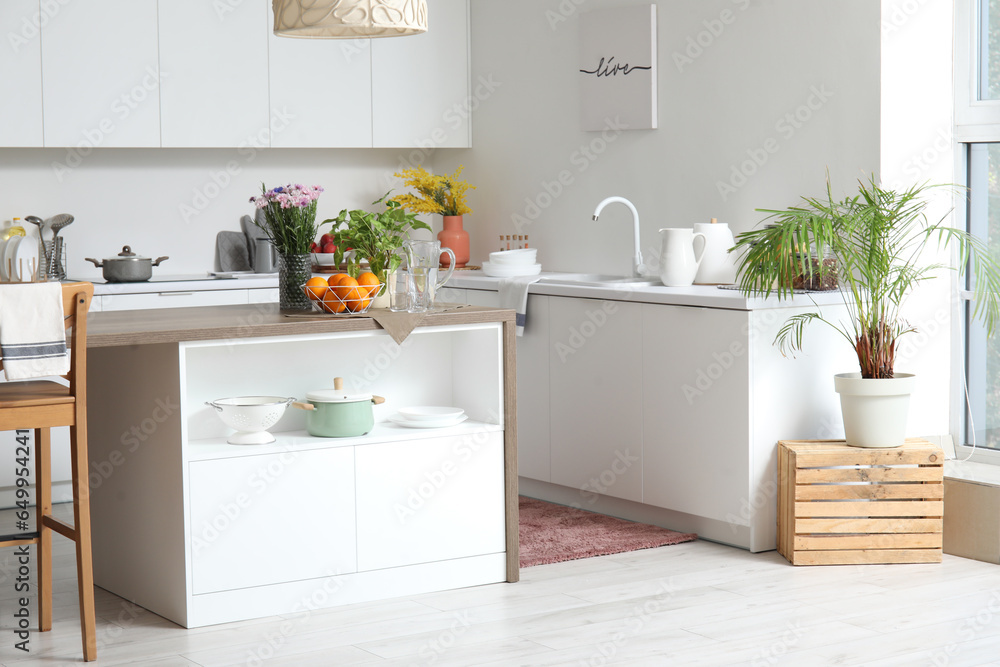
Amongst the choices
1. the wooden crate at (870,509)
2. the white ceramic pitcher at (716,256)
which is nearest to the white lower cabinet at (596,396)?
the white ceramic pitcher at (716,256)

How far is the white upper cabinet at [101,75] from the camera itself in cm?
469

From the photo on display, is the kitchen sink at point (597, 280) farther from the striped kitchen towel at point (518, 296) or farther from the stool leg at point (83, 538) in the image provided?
the stool leg at point (83, 538)

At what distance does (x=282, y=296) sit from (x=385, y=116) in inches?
86.7

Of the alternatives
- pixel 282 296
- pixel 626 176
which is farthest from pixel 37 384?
pixel 626 176

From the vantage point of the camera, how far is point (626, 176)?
4848mm

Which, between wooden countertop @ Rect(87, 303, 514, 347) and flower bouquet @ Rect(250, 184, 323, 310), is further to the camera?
flower bouquet @ Rect(250, 184, 323, 310)

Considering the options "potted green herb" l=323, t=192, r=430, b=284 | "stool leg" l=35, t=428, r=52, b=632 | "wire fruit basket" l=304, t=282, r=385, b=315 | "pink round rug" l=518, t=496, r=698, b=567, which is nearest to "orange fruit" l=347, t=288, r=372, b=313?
"wire fruit basket" l=304, t=282, r=385, b=315

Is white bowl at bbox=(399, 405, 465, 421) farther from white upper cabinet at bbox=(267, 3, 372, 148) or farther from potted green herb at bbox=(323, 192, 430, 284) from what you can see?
white upper cabinet at bbox=(267, 3, 372, 148)

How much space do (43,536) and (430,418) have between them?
3.58 feet

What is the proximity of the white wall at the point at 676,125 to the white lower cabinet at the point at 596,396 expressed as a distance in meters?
0.60

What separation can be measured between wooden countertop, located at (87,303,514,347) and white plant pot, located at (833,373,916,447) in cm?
109

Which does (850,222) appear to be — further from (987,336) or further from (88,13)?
(88,13)

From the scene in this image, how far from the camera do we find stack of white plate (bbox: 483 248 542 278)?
16.0 feet

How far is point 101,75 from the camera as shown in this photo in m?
4.78
